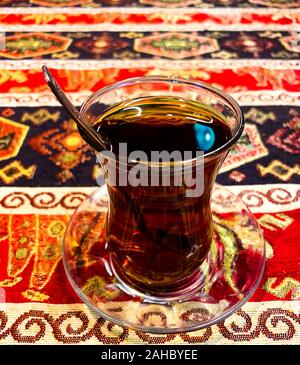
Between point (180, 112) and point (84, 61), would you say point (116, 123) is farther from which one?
point (84, 61)

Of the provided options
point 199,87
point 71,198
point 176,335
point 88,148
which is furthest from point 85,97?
point 176,335

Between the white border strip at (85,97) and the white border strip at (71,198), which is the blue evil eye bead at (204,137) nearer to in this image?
the white border strip at (71,198)

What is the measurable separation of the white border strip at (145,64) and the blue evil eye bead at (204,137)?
50 centimetres

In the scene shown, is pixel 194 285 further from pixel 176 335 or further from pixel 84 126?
pixel 84 126

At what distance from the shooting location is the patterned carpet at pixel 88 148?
1.69 ft

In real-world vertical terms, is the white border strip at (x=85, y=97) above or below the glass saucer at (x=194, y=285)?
above

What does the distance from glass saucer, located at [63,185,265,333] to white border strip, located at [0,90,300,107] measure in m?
0.28

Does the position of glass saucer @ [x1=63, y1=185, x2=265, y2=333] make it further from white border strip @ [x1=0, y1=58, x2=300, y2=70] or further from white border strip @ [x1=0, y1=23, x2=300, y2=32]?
white border strip @ [x1=0, y1=23, x2=300, y2=32]

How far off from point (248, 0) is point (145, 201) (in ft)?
3.06

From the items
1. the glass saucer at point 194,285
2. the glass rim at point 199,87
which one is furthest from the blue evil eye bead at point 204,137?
the glass saucer at point 194,285

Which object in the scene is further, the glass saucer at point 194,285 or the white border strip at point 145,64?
the white border strip at point 145,64

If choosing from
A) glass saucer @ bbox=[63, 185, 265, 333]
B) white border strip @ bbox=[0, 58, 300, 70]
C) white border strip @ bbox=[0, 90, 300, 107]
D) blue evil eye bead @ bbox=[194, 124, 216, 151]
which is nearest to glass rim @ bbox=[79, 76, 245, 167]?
blue evil eye bead @ bbox=[194, 124, 216, 151]

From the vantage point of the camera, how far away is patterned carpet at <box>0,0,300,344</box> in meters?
0.51

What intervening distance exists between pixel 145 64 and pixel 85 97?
18 cm
